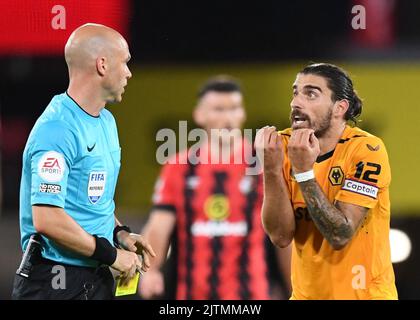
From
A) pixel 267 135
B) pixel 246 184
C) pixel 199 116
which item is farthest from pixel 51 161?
pixel 199 116

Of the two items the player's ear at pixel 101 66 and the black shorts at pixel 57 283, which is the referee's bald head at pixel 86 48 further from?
the black shorts at pixel 57 283

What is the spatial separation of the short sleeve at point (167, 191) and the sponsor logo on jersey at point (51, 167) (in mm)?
2251

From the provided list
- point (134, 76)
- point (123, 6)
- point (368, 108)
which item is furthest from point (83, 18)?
point (368, 108)

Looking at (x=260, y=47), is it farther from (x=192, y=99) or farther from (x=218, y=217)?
(x=218, y=217)

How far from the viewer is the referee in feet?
11.2

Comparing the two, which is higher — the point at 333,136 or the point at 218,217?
the point at 333,136

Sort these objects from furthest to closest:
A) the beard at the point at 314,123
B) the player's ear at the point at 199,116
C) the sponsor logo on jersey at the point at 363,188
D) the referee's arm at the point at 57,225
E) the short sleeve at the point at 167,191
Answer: the player's ear at the point at 199,116
the short sleeve at the point at 167,191
the beard at the point at 314,123
the sponsor logo on jersey at the point at 363,188
the referee's arm at the point at 57,225

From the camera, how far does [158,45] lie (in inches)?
241

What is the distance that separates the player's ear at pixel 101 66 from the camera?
12.1 ft

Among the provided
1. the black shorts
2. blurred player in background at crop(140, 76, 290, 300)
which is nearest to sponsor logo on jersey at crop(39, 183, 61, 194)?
the black shorts

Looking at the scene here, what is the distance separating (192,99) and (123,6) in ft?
2.78

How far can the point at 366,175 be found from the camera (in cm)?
370

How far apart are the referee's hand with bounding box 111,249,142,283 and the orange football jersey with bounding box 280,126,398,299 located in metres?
0.74

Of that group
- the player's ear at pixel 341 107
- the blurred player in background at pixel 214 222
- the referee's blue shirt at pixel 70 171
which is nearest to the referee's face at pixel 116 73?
the referee's blue shirt at pixel 70 171
